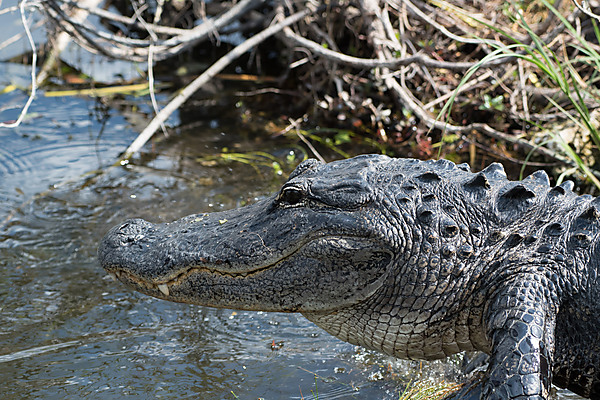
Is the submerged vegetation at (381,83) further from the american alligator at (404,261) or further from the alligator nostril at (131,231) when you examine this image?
the american alligator at (404,261)

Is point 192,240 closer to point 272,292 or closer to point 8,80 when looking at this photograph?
point 272,292

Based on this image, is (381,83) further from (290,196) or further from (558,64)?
(290,196)

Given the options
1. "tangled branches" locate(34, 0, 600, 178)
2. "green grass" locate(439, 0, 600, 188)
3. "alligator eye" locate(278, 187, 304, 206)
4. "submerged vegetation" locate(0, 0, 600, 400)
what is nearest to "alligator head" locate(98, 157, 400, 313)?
"alligator eye" locate(278, 187, 304, 206)

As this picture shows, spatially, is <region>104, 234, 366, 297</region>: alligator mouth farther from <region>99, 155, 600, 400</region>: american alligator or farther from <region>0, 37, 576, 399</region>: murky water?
<region>0, 37, 576, 399</region>: murky water

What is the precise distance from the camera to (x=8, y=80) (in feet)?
21.5

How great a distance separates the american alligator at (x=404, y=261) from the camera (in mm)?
2570

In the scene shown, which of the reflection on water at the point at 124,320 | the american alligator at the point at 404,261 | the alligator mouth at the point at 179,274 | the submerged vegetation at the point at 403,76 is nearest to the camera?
the american alligator at the point at 404,261

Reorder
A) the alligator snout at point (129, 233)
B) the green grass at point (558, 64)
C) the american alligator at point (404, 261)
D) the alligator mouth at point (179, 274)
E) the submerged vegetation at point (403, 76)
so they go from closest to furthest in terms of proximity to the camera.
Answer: the american alligator at point (404, 261), the alligator mouth at point (179, 274), the alligator snout at point (129, 233), the green grass at point (558, 64), the submerged vegetation at point (403, 76)

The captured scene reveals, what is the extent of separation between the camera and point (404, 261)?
2660 millimetres

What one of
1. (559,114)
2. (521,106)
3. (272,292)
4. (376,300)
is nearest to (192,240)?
(272,292)

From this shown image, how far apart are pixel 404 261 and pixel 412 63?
2826 mm

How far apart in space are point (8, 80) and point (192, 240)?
474 centimetres

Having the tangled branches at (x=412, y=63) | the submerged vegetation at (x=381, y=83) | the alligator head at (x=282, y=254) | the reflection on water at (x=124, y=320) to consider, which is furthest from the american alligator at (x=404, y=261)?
the tangled branches at (x=412, y=63)

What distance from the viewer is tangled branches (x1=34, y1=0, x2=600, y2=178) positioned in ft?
17.1
